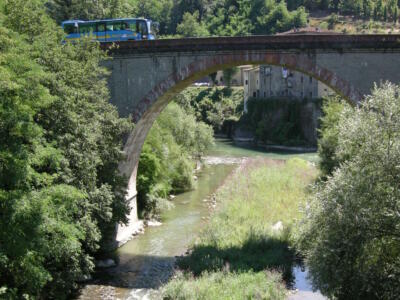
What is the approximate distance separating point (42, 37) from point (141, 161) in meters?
8.99

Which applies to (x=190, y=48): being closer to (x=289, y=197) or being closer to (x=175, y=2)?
(x=289, y=197)

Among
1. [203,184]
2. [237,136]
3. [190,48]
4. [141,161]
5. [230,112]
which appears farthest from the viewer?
[230,112]

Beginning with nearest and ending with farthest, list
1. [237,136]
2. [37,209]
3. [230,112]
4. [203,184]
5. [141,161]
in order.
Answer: [37,209] < [141,161] < [203,184] < [237,136] < [230,112]

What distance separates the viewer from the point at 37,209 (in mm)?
10383

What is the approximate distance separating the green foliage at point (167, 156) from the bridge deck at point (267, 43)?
538 centimetres

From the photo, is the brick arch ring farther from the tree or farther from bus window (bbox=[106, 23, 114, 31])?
the tree

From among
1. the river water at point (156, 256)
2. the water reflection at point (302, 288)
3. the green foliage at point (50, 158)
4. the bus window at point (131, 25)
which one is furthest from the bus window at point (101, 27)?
the water reflection at point (302, 288)

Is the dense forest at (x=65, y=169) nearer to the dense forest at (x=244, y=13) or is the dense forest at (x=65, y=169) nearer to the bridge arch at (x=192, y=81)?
the bridge arch at (x=192, y=81)

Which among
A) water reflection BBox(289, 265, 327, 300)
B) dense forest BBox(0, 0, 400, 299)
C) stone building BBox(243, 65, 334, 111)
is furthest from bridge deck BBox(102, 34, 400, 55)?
stone building BBox(243, 65, 334, 111)

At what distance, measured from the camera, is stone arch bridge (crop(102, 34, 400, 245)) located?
53.8ft

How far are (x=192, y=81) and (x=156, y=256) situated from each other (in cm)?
686

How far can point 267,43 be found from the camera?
1716cm

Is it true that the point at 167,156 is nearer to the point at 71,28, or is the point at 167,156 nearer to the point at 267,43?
the point at 71,28

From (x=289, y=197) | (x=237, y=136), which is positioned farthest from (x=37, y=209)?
(x=237, y=136)
